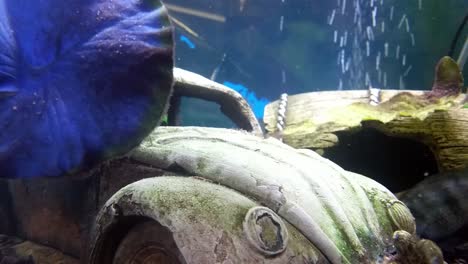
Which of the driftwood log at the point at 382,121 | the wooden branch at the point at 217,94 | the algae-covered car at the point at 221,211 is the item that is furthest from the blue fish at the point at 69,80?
the driftwood log at the point at 382,121

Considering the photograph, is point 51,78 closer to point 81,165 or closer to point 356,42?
point 81,165

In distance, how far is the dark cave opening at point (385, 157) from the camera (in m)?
2.93

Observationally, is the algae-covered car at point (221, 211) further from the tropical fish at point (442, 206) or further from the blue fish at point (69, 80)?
the tropical fish at point (442, 206)

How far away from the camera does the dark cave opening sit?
2.93 metres

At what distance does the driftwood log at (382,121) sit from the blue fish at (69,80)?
1945 millimetres

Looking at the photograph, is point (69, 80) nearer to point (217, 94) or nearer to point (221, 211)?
point (221, 211)

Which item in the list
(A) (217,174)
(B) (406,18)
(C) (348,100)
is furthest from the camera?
(B) (406,18)

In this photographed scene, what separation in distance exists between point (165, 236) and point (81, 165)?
0.49 m

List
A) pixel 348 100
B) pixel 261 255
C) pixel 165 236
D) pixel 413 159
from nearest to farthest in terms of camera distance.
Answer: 1. pixel 261 255
2. pixel 165 236
3. pixel 413 159
4. pixel 348 100

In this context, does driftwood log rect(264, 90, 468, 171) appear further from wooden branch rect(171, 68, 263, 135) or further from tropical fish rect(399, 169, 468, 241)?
wooden branch rect(171, 68, 263, 135)

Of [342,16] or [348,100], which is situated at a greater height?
[342,16]

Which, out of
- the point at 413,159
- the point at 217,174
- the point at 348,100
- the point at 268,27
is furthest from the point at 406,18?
the point at 217,174

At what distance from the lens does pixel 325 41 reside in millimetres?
11969

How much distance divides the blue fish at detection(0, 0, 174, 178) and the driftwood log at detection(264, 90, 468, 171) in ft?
6.38
